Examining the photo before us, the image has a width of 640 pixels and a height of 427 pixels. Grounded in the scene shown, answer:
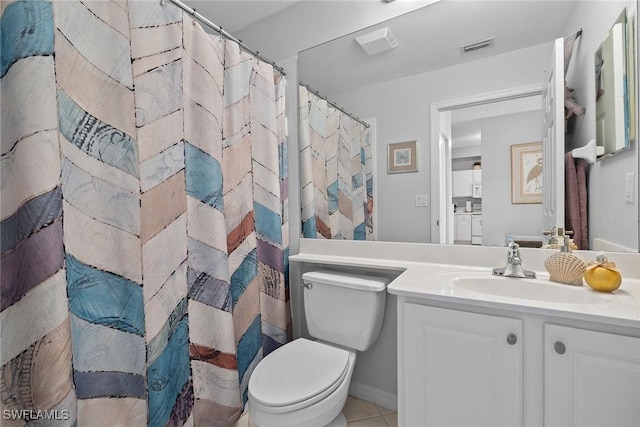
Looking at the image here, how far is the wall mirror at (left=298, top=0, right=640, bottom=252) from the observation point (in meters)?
1.18

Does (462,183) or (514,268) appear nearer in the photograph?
(514,268)

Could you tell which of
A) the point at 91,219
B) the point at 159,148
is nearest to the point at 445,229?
the point at 159,148

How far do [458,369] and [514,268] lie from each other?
1.58 feet

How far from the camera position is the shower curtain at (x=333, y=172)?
68.2 inches

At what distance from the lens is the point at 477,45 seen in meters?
1.42

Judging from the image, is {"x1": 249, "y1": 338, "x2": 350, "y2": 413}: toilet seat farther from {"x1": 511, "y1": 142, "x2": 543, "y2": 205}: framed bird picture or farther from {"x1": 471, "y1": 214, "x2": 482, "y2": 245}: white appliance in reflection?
{"x1": 511, "y1": 142, "x2": 543, "y2": 205}: framed bird picture

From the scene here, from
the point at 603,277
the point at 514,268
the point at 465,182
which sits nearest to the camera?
the point at 603,277

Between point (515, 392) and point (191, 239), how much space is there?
129 cm

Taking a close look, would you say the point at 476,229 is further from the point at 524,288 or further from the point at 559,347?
the point at 559,347

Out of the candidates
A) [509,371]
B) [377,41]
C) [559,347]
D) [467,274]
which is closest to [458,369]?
[509,371]

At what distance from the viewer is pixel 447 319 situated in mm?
998

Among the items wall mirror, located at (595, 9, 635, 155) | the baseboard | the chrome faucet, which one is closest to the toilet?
the baseboard

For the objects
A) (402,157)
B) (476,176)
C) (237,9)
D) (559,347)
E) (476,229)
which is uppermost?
(237,9)
